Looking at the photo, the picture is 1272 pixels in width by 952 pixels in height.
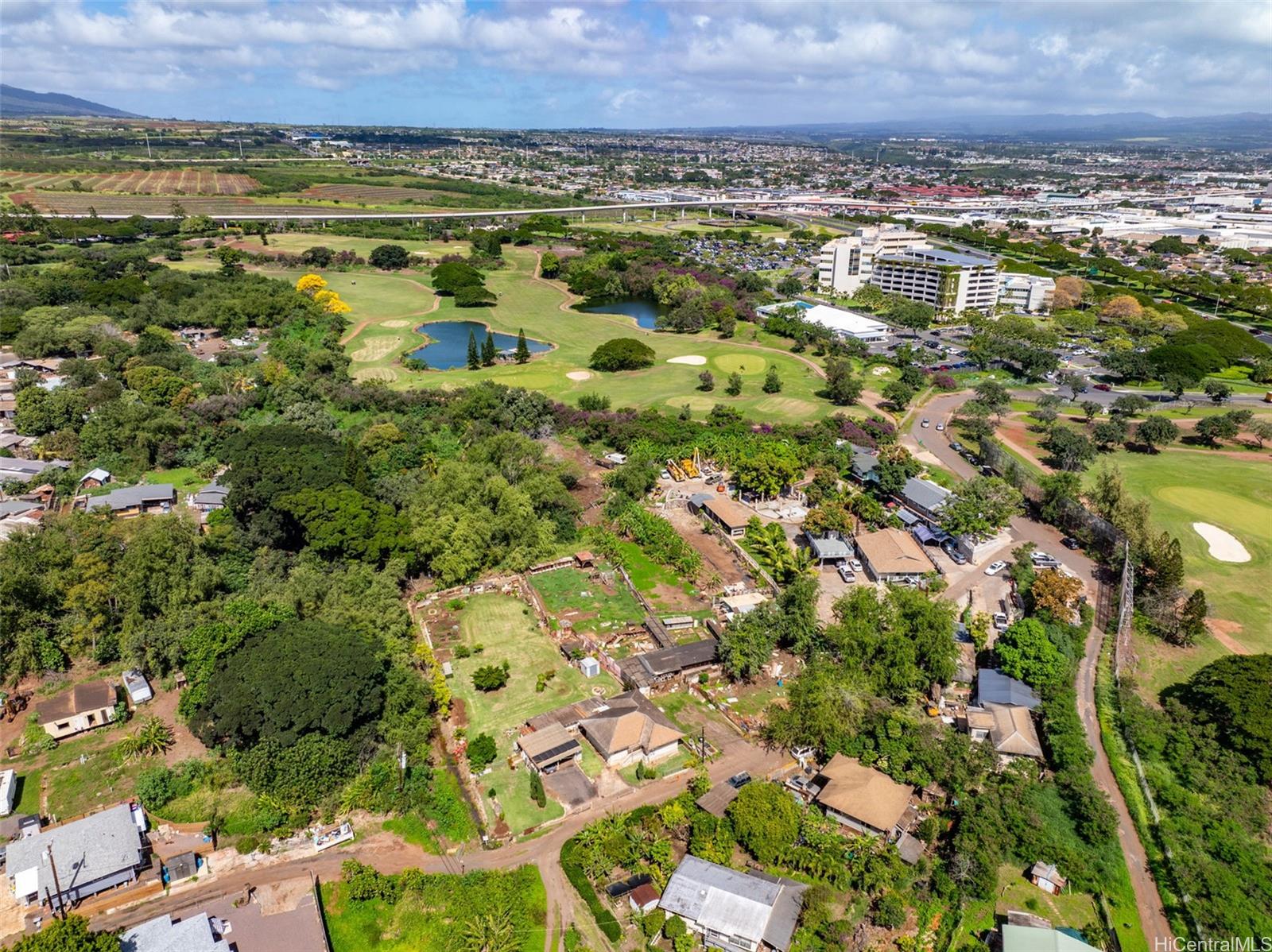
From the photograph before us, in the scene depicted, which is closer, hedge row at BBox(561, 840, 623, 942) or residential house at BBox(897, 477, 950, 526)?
hedge row at BBox(561, 840, 623, 942)

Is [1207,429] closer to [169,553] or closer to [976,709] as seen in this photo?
[976,709]

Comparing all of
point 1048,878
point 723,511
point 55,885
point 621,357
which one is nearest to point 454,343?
point 621,357

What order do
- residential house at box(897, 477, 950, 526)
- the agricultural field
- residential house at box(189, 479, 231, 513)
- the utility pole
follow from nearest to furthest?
the utility pole → residential house at box(897, 477, 950, 526) → residential house at box(189, 479, 231, 513) → the agricultural field

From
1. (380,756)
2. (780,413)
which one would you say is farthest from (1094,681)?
(780,413)

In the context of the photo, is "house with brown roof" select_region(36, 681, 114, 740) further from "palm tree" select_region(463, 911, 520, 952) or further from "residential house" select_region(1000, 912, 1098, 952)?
"residential house" select_region(1000, 912, 1098, 952)

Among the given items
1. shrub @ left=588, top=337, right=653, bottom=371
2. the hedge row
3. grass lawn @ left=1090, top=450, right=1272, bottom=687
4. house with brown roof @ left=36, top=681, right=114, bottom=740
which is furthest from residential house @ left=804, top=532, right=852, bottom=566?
shrub @ left=588, top=337, right=653, bottom=371

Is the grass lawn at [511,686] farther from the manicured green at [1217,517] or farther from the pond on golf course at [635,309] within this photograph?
the pond on golf course at [635,309]

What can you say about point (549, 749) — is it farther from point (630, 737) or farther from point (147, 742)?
point (147, 742)
